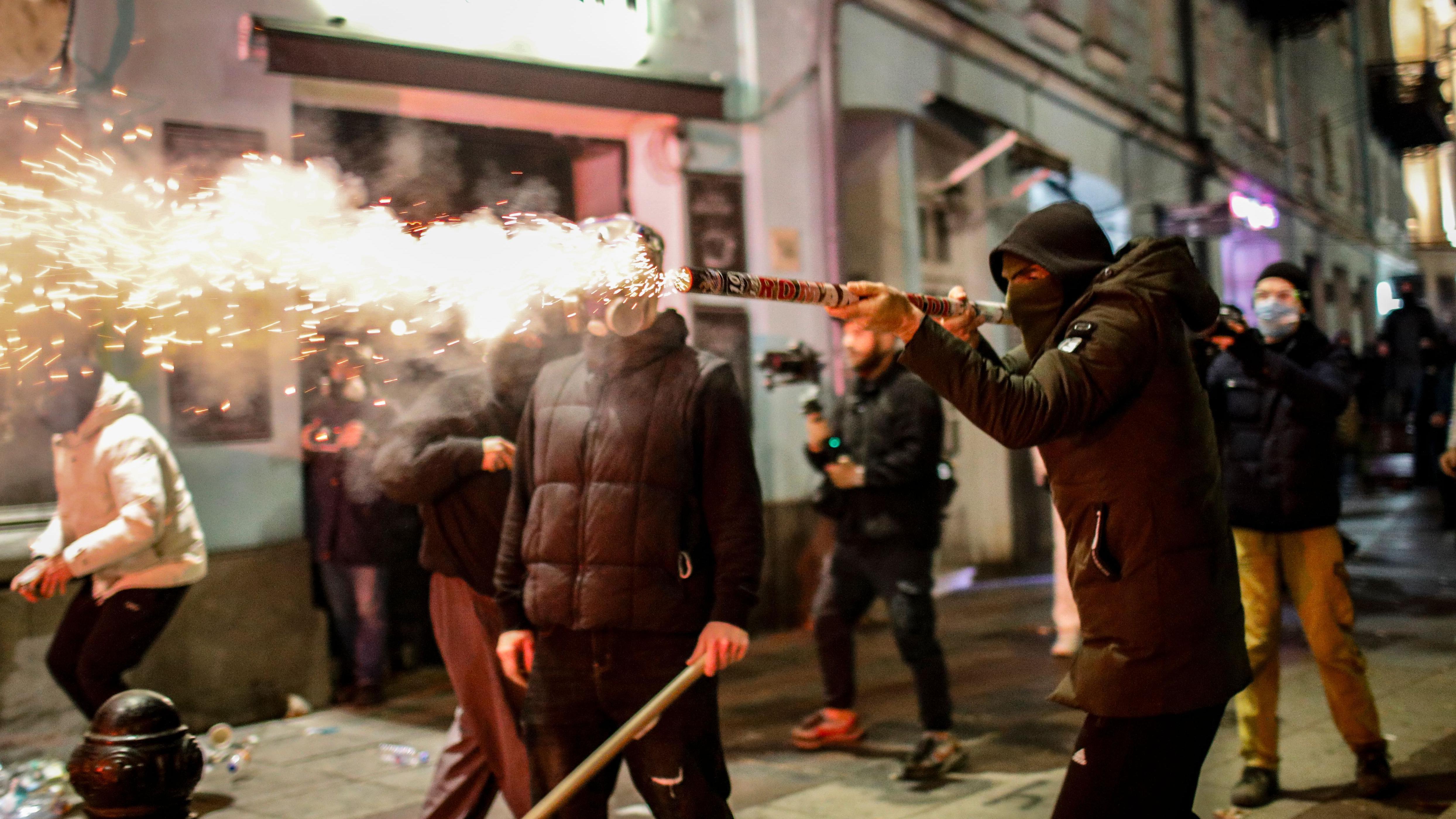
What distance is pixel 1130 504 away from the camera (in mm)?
2674

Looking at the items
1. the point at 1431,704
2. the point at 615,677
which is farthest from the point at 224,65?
the point at 1431,704

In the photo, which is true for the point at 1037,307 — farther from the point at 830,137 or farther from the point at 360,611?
the point at 830,137

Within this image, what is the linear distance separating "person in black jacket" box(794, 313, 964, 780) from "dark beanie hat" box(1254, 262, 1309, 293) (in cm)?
154

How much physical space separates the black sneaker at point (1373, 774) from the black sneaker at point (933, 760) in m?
1.54

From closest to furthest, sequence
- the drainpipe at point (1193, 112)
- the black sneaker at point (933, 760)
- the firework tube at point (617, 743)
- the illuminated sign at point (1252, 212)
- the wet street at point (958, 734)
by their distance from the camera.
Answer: the firework tube at point (617, 743)
the wet street at point (958, 734)
the black sneaker at point (933, 760)
the illuminated sign at point (1252, 212)
the drainpipe at point (1193, 112)

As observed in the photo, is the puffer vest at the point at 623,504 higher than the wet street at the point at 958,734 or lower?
higher

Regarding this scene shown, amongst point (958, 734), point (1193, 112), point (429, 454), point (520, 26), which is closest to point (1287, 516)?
point (958, 734)

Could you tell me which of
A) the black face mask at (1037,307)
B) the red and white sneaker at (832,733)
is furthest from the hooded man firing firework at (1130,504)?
the red and white sneaker at (832,733)

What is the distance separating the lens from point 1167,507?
2670mm

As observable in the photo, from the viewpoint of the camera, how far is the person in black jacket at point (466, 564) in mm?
3992

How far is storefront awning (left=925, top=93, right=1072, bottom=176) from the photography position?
11156mm

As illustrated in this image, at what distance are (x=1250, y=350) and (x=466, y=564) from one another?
304 centimetres

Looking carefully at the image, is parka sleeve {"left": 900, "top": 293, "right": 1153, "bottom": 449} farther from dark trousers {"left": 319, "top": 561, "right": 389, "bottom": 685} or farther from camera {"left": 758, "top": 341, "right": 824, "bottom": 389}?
dark trousers {"left": 319, "top": 561, "right": 389, "bottom": 685}

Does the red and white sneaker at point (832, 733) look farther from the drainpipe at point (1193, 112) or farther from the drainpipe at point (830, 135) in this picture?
the drainpipe at point (1193, 112)
